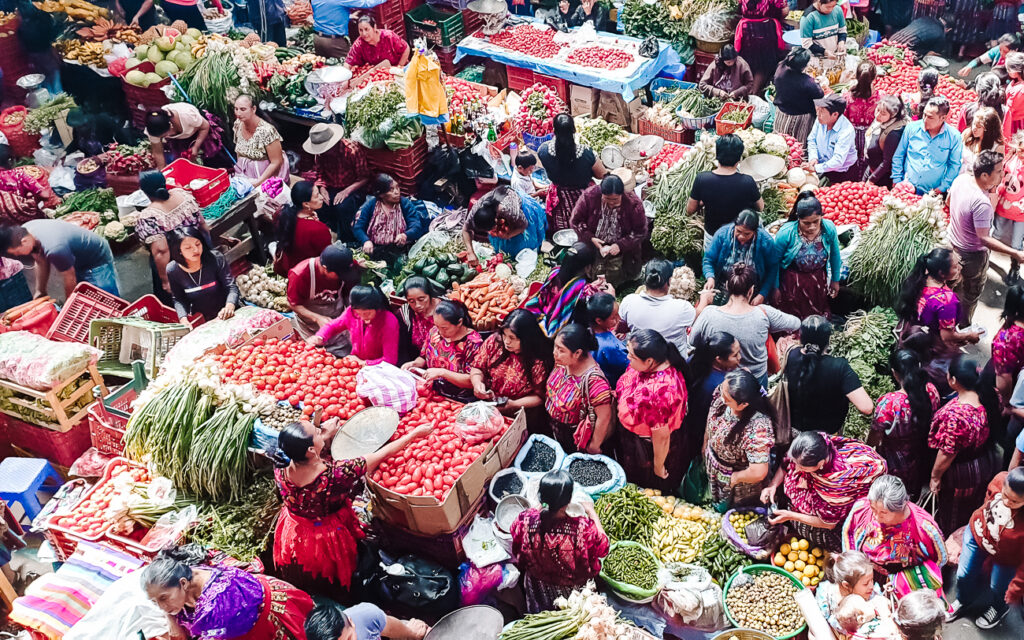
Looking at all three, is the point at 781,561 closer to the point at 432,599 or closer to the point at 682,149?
the point at 432,599

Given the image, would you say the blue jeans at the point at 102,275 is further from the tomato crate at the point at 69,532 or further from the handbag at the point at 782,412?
→ the handbag at the point at 782,412

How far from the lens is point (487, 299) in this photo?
6.02 m

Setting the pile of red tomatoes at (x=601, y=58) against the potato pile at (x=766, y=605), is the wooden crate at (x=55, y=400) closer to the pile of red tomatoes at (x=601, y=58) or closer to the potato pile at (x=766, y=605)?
the potato pile at (x=766, y=605)

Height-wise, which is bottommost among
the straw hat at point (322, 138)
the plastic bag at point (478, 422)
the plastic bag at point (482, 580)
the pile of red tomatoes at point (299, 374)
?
the plastic bag at point (482, 580)

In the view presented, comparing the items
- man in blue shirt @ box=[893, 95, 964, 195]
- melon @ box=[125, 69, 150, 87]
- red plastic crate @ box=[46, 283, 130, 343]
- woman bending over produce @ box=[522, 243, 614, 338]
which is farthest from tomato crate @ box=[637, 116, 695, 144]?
melon @ box=[125, 69, 150, 87]

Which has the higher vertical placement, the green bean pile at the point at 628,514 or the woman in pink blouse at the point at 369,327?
the woman in pink blouse at the point at 369,327

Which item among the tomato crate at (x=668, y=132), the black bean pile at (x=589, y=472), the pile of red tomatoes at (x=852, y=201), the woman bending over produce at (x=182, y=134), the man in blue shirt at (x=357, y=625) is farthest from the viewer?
the tomato crate at (x=668, y=132)

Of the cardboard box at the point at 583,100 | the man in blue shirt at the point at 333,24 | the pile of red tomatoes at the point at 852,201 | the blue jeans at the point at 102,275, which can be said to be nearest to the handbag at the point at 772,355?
the pile of red tomatoes at the point at 852,201

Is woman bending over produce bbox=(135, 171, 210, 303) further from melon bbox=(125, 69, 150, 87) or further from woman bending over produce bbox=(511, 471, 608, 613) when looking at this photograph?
woman bending over produce bbox=(511, 471, 608, 613)

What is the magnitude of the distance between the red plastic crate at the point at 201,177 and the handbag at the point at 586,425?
4176mm

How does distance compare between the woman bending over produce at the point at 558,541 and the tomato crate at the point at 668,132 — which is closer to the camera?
the woman bending over produce at the point at 558,541

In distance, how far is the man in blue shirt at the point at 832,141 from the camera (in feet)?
24.1

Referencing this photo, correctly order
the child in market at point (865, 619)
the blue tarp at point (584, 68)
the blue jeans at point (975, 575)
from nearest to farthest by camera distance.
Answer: the child in market at point (865, 619), the blue jeans at point (975, 575), the blue tarp at point (584, 68)

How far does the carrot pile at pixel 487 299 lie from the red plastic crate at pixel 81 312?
2.57m
